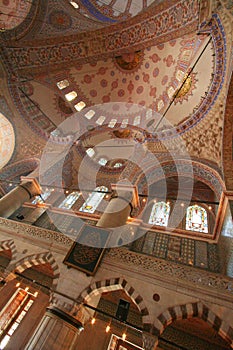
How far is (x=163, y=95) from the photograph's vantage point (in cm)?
973

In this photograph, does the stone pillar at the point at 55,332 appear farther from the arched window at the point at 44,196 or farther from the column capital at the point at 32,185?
the arched window at the point at 44,196

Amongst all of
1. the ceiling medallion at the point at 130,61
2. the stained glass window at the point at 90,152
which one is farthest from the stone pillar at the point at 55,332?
the ceiling medallion at the point at 130,61

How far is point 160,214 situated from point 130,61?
839 cm

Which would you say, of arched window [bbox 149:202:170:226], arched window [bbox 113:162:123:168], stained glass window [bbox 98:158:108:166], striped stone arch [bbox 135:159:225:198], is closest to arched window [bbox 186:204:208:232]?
arched window [bbox 149:202:170:226]

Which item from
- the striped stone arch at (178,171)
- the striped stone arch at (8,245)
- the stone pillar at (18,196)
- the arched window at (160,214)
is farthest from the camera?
the arched window at (160,214)

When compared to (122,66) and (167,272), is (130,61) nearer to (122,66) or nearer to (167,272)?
(122,66)

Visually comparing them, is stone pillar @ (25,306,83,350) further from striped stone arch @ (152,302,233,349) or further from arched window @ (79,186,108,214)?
arched window @ (79,186,108,214)

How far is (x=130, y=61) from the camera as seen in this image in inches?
404

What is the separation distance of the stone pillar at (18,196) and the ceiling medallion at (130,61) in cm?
792

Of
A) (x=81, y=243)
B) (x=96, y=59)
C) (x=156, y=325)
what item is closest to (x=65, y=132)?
(x=96, y=59)

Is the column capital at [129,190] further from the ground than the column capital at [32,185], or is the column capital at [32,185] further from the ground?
the column capital at [129,190]

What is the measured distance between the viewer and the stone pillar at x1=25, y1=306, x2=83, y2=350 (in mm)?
3379

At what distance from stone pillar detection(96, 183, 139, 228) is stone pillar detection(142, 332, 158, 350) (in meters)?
2.69

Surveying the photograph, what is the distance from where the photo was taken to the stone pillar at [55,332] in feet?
11.1
